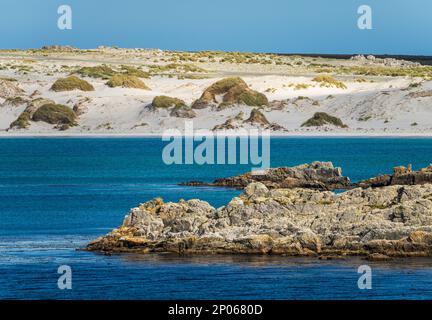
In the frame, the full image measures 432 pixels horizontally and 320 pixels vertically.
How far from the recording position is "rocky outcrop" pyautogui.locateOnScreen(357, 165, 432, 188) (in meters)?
46.3

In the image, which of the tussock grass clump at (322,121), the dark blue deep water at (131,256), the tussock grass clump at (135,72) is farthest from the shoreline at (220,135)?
the dark blue deep water at (131,256)

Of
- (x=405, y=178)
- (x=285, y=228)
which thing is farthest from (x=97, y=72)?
(x=285, y=228)

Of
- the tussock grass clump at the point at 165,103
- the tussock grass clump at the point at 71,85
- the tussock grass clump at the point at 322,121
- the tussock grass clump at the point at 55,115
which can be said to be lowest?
the tussock grass clump at the point at 322,121

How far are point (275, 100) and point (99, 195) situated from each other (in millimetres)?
45831

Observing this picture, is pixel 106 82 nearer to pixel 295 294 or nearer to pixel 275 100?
pixel 275 100

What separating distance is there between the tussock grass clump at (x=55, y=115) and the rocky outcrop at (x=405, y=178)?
46476 mm

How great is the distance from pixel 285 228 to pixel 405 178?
1652 cm

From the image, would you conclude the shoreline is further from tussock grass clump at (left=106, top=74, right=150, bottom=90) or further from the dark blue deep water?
the dark blue deep water

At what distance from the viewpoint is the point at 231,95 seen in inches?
3720

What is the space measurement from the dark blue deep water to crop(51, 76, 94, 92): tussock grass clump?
991 inches

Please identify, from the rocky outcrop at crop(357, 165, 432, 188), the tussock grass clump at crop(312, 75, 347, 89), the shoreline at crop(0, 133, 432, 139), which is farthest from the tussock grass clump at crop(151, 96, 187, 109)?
the rocky outcrop at crop(357, 165, 432, 188)

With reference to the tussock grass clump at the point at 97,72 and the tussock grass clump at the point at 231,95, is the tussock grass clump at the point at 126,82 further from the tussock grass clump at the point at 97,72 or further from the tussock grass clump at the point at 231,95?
the tussock grass clump at the point at 231,95

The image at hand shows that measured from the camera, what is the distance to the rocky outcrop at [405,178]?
4628 cm

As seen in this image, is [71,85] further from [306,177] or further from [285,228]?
[285,228]
